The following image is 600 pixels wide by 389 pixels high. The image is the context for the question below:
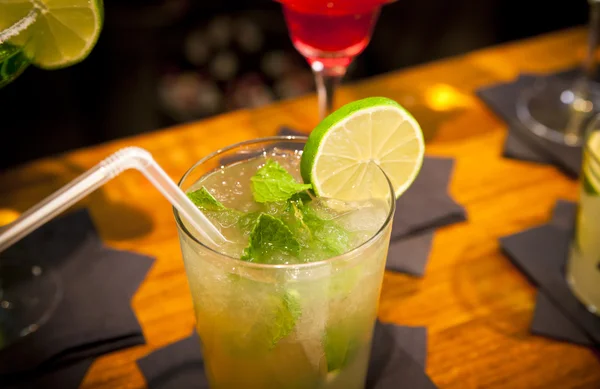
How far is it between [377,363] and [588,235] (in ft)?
1.23

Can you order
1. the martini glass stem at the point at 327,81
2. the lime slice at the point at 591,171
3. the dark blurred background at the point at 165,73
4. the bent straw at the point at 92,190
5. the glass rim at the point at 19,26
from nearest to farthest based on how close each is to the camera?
the bent straw at the point at 92,190
the glass rim at the point at 19,26
the lime slice at the point at 591,171
the martini glass stem at the point at 327,81
the dark blurred background at the point at 165,73

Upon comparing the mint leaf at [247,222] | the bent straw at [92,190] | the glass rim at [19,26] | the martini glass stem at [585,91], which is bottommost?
the martini glass stem at [585,91]

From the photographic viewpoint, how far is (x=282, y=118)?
1.35 m

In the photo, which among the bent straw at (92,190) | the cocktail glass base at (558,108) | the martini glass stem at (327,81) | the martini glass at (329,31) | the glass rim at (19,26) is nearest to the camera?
the bent straw at (92,190)

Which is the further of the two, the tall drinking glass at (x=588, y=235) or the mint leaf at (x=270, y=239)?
the tall drinking glass at (x=588, y=235)

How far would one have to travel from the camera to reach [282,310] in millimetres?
627

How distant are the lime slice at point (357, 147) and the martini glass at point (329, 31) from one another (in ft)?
1.13

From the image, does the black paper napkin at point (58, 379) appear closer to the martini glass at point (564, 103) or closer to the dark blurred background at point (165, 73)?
the martini glass at point (564, 103)

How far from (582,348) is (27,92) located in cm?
207

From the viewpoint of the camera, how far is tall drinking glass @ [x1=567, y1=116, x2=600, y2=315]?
2.86 feet

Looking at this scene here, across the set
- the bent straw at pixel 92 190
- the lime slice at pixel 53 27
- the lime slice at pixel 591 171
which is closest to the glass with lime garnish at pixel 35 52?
the lime slice at pixel 53 27

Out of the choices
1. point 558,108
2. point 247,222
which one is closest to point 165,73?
point 558,108

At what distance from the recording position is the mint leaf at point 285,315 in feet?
2.03

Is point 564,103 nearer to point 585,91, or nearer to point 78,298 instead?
point 585,91
